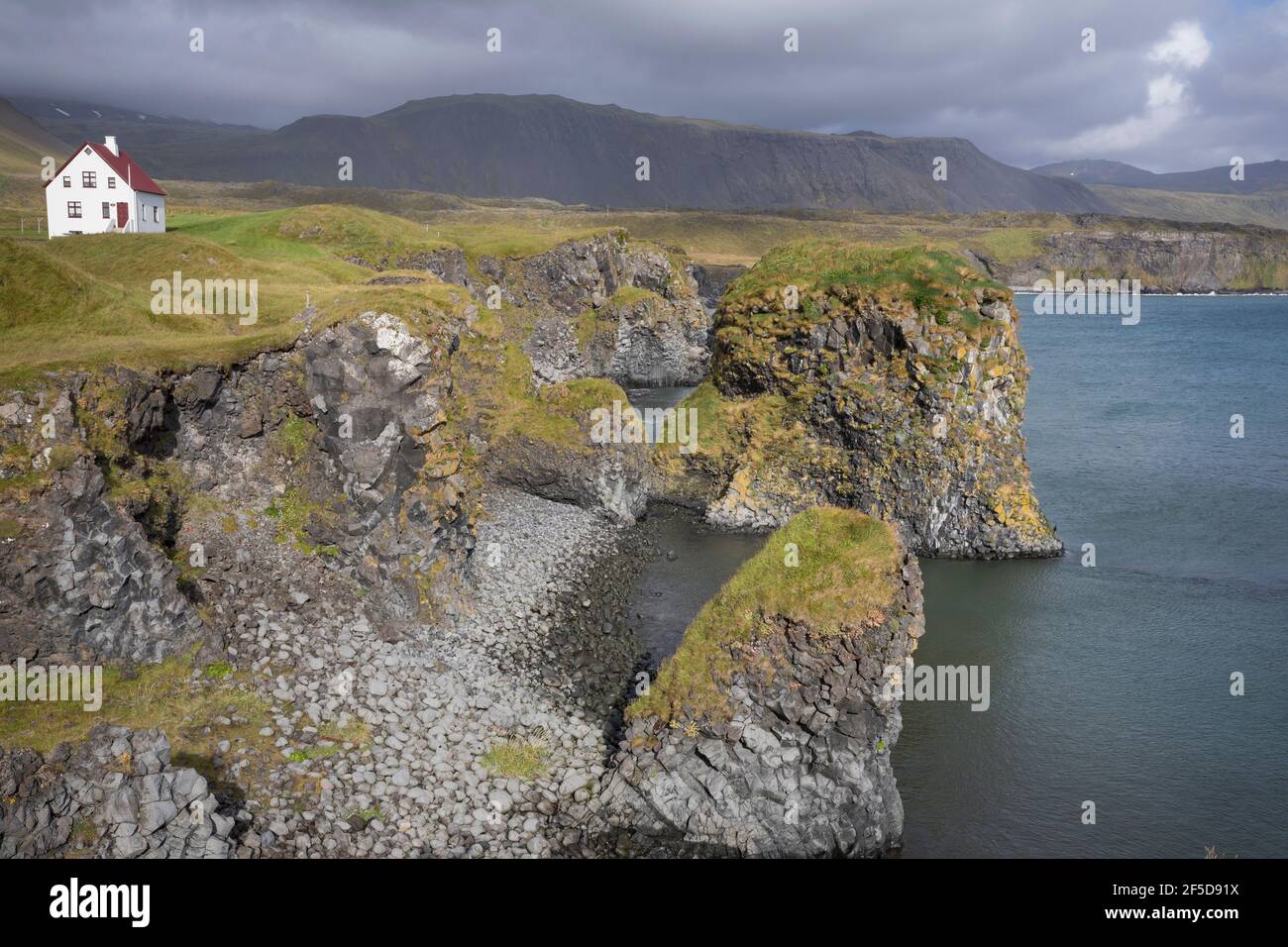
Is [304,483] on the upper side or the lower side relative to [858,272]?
lower

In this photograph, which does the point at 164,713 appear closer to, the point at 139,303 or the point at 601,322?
the point at 139,303

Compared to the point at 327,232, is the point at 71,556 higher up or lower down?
lower down

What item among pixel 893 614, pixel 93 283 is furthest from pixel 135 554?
pixel 893 614

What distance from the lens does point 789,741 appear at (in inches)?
786

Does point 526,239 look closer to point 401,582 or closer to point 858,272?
point 858,272

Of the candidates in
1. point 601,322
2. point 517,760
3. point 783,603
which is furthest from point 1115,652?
point 601,322

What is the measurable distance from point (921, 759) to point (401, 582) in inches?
689

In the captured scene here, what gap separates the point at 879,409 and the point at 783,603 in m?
23.5

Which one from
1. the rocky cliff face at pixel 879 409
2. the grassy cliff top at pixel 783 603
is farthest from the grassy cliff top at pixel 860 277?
the grassy cliff top at pixel 783 603

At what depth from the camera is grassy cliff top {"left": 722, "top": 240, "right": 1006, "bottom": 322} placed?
40.5m

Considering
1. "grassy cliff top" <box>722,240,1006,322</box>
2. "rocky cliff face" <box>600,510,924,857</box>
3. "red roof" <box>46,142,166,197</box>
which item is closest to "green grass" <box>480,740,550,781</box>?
"rocky cliff face" <box>600,510,924,857</box>

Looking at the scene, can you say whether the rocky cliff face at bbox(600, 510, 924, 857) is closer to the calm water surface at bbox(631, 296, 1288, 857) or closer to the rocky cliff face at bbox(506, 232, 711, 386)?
the calm water surface at bbox(631, 296, 1288, 857)
